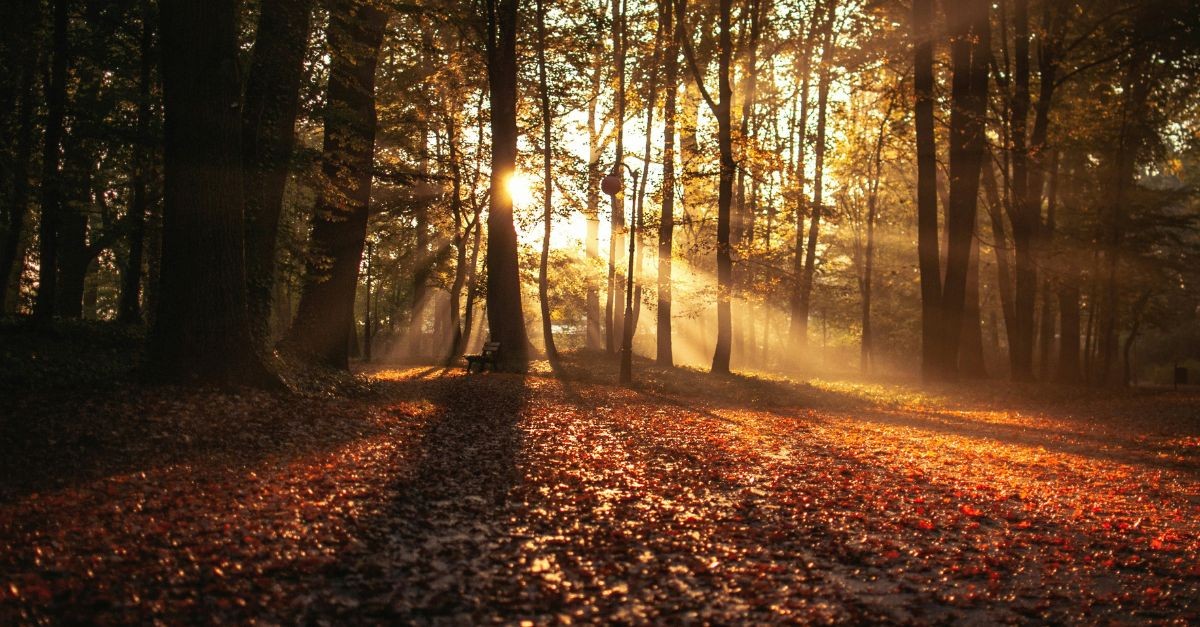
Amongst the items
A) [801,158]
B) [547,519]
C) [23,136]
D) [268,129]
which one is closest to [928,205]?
[801,158]

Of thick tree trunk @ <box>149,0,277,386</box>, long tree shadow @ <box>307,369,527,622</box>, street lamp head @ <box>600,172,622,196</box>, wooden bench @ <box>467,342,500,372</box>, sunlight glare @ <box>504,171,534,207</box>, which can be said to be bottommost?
long tree shadow @ <box>307,369,527,622</box>

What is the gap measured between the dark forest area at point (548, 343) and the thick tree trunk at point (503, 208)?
0.10 m

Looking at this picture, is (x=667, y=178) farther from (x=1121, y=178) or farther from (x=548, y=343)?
(x=1121, y=178)

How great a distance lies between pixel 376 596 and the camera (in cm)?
466

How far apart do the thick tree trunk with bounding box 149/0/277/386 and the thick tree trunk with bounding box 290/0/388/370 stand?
5410 mm

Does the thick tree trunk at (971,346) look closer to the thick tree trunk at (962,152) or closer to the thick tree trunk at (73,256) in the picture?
the thick tree trunk at (962,152)

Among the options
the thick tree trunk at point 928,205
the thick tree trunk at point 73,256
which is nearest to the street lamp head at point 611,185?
the thick tree trunk at point 928,205

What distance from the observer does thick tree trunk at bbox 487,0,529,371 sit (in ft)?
66.9

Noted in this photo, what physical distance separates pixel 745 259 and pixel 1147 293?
47.2 feet

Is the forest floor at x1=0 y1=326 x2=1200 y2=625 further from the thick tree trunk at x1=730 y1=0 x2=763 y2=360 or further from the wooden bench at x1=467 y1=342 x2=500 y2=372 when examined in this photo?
the thick tree trunk at x1=730 y1=0 x2=763 y2=360

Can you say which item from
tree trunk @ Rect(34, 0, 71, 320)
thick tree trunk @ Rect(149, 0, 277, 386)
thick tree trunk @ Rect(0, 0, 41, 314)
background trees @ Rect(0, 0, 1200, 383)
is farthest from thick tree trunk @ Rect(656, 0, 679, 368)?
thick tree trunk @ Rect(149, 0, 277, 386)

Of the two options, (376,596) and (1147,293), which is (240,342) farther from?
(1147,293)

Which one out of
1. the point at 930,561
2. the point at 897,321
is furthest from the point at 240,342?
the point at 897,321

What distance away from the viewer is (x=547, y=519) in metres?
6.63
